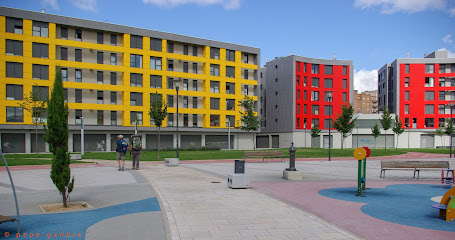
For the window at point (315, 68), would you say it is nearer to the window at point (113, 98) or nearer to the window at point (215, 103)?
the window at point (215, 103)

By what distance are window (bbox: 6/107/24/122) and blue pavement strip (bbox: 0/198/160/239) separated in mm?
40940

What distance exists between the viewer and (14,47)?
41688 mm

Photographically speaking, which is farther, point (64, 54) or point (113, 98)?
point (113, 98)

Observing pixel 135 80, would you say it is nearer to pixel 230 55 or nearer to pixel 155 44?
pixel 155 44

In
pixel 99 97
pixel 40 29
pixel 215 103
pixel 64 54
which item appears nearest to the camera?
pixel 40 29

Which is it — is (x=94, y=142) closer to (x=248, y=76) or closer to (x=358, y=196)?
(x=248, y=76)

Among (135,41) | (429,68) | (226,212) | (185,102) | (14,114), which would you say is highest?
(135,41)

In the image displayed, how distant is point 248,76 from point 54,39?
30116 millimetres

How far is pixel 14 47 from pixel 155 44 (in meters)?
18.0

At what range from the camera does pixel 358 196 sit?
10.1 m

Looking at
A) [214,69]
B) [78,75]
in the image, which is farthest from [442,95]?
[78,75]

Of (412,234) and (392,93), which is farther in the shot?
(392,93)

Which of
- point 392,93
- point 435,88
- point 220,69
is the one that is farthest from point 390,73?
point 220,69

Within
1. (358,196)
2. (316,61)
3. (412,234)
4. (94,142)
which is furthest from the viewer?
(316,61)
